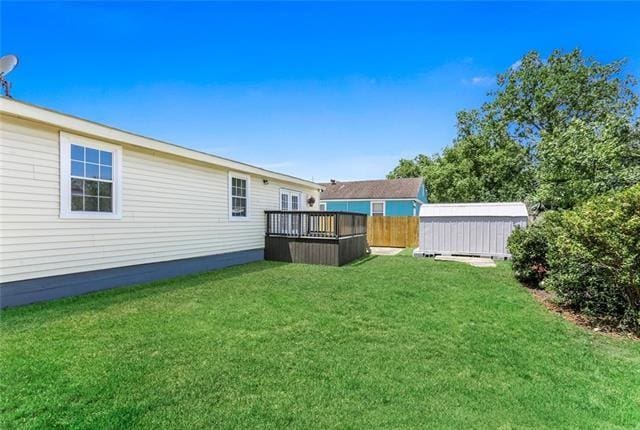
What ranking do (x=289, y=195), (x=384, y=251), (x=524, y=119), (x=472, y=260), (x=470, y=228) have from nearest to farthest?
(x=472, y=260), (x=470, y=228), (x=289, y=195), (x=384, y=251), (x=524, y=119)

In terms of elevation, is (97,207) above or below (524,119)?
below

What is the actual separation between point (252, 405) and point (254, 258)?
7.87m

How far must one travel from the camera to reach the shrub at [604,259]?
390cm

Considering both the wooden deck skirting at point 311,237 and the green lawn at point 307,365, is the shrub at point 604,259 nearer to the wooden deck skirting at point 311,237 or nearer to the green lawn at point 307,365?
the green lawn at point 307,365

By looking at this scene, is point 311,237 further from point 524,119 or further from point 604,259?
point 524,119

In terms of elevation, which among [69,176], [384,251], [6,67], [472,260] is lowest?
[384,251]

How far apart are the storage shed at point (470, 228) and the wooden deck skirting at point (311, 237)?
10.1 ft

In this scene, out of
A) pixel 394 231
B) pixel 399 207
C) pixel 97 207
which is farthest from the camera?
pixel 399 207

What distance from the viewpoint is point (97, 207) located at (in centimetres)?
585

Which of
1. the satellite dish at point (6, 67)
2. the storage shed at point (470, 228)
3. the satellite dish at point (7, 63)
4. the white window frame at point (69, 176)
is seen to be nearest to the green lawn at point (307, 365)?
the white window frame at point (69, 176)

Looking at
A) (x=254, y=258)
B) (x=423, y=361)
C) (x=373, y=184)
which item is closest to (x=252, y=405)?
(x=423, y=361)

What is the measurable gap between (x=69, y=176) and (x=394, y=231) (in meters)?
13.2

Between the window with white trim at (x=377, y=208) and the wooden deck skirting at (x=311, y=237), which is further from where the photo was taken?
the window with white trim at (x=377, y=208)

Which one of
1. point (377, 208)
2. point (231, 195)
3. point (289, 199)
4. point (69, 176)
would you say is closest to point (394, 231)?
point (289, 199)
